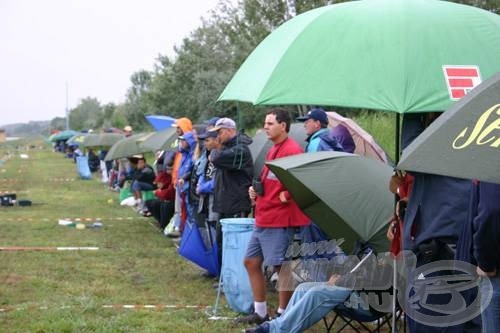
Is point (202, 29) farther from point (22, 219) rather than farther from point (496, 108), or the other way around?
point (496, 108)

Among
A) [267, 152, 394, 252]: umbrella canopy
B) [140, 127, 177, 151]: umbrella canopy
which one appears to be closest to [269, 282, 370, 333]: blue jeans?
[267, 152, 394, 252]: umbrella canopy

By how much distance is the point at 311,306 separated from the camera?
5602mm

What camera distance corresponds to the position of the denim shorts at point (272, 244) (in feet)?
21.5

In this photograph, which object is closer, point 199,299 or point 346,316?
point 346,316

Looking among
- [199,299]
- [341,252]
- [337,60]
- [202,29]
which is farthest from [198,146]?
[202,29]

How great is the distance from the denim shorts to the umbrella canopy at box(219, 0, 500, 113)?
66.1 inches

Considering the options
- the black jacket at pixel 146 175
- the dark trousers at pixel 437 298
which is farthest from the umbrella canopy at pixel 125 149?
the dark trousers at pixel 437 298

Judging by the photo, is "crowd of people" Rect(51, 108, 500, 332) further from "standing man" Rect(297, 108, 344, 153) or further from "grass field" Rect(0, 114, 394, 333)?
"grass field" Rect(0, 114, 394, 333)

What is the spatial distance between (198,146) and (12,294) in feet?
9.79

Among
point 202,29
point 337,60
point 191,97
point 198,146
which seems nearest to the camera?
point 337,60

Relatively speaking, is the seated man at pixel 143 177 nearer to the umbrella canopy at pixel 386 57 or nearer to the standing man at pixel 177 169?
the standing man at pixel 177 169

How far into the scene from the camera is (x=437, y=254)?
460cm

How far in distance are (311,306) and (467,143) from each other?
2890 mm

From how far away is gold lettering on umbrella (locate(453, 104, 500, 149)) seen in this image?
290 cm
